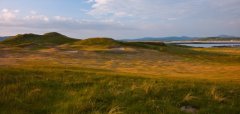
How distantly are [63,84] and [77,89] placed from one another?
3.38ft

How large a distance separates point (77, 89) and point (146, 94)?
3396 mm

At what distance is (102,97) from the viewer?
1415 centimetres

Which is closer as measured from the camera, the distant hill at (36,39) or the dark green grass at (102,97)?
the dark green grass at (102,97)

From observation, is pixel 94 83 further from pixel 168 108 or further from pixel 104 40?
pixel 104 40

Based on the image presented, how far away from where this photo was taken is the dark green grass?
1282 cm

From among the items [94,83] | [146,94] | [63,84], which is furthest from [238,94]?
[63,84]

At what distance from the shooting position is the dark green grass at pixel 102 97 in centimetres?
1282

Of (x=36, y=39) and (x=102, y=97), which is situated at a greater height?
(x=36, y=39)

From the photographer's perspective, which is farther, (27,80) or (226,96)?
(27,80)

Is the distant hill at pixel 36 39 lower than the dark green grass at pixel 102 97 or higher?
higher

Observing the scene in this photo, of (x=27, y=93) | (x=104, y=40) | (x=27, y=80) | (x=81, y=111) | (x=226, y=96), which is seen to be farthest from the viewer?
(x=104, y=40)

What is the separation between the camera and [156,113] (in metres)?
12.7

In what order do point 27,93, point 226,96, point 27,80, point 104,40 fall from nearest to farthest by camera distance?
point 27,93 < point 226,96 < point 27,80 < point 104,40

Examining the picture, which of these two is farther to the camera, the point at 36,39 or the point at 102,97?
the point at 36,39
